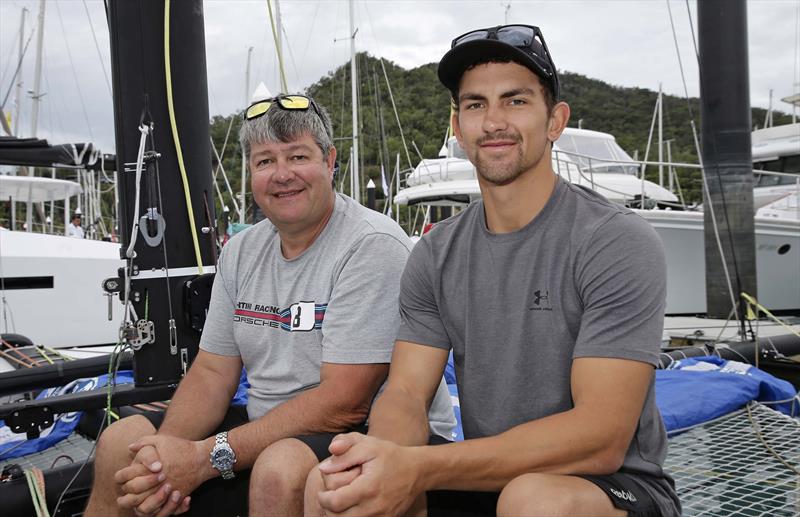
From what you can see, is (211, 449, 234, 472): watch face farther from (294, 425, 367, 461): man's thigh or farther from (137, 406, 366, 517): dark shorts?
(294, 425, 367, 461): man's thigh

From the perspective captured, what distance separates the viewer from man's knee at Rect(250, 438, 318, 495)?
76.7 inches

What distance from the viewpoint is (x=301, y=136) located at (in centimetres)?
259

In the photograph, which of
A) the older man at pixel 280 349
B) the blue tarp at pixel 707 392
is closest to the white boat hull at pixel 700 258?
the blue tarp at pixel 707 392

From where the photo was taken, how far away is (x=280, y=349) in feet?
8.11

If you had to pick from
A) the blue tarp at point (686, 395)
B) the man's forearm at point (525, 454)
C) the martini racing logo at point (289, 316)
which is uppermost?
the martini racing logo at point (289, 316)

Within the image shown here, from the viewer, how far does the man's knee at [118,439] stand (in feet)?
7.54

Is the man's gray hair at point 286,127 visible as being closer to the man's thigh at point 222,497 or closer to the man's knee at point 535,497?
the man's thigh at point 222,497

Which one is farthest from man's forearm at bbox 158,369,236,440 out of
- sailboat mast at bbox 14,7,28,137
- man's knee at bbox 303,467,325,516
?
sailboat mast at bbox 14,7,28,137

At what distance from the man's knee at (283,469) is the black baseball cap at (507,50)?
1257 mm

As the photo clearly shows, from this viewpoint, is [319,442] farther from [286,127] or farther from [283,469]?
[286,127]

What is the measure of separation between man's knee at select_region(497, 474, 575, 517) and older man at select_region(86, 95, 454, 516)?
2.29ft

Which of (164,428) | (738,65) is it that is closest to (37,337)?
(164,428)

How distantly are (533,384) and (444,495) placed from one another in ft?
1.33

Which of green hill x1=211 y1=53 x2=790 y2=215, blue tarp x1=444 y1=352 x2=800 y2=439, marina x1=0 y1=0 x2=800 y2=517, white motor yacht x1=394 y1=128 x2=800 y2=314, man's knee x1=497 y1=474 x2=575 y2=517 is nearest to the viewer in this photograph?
man's knee x1=497 y1=474 x2=575 y2=517
